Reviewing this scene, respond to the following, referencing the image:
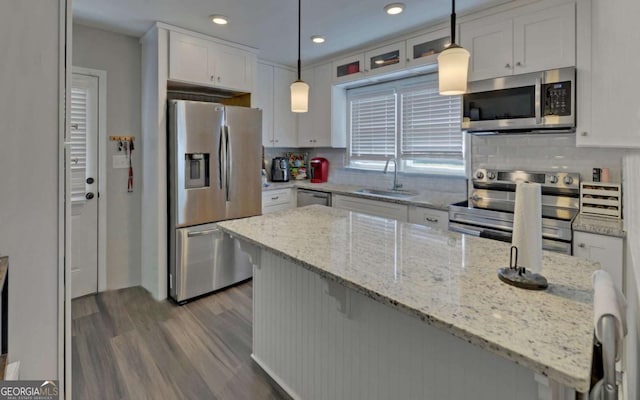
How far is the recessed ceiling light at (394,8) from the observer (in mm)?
2645

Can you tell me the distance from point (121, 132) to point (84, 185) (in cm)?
61

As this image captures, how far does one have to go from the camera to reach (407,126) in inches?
150

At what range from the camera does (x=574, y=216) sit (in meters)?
2.40

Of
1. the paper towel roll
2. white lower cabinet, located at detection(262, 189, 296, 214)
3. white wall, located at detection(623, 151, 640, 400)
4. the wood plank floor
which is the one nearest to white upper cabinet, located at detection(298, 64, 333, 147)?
white lower cabinet, located at detection(262, 189, 296, 214)

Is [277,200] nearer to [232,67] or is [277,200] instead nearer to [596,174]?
[232,67]

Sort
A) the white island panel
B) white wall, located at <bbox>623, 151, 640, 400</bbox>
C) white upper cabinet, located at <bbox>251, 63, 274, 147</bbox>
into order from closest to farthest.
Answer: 1. white wall, located at <bbox>623, 151, 640, 400</bbox>
2. the white island panel
3. white upper cabinet, located at <bbox>251, 63, 274, 147</bbox>

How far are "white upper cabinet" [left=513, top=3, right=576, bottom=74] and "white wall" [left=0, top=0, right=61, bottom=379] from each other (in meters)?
2.87

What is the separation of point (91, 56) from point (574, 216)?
168 inches

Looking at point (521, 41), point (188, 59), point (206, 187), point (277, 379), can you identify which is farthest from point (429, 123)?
point (277, 379)

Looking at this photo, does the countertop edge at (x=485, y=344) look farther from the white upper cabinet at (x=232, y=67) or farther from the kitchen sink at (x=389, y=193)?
the white upper cabinet at (x=232, y=67)

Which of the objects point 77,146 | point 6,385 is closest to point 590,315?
point 6,385

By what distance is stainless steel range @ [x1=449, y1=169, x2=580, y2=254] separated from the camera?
7.58ft

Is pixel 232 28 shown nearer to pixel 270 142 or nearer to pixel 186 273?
pixel 270 142

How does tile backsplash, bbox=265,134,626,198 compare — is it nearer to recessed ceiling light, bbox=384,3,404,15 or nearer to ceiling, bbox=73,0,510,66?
ceiling, bbox=73,0,510,66
